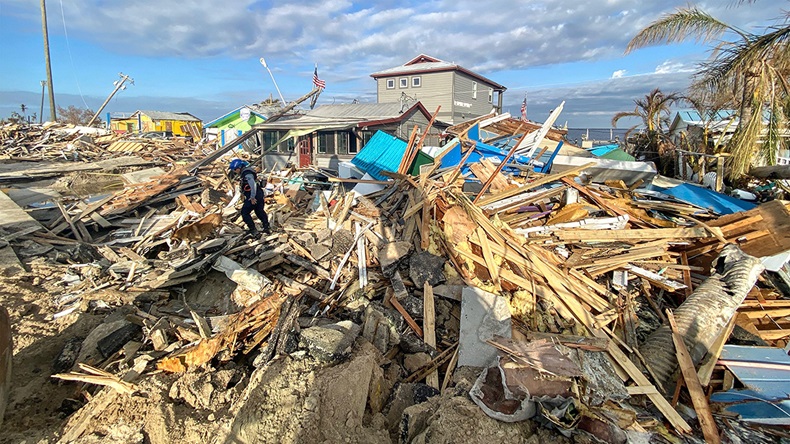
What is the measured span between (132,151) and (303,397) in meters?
25.3

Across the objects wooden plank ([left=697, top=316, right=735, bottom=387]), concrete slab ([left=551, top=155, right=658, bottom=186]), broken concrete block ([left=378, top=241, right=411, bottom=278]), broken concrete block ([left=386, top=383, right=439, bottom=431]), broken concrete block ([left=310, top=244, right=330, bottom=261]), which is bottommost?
broken concrete block ([left=386, top=383, right=439, bottom=431])

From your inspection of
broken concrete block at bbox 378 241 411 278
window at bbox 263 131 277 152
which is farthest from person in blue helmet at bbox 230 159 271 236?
window at bbox 263 131 277 152

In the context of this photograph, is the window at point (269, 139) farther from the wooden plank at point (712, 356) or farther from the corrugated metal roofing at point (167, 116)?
the corrugated metal roofing at point (167, 116)

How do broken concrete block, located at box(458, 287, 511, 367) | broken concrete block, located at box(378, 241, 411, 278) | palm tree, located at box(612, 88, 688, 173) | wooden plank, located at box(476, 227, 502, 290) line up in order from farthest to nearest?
1. palm tree, located at box(612, 88, 688, 173)
2. broken concrete block, located at box(378, 241, 411, 278)
3. wooden plank, located at box(476, 227, 502, 290)
4. broken concrete block, located at box(458, 287, 511, 367)

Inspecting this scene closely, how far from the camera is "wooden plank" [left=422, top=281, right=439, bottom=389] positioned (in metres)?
4.16


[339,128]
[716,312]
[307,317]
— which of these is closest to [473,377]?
[307,317]

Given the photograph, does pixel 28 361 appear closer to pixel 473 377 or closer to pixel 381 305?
pixel 381 305

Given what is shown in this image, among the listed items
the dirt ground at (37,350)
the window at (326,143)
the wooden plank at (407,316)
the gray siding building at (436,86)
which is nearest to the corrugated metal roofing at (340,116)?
the window at (326,143)

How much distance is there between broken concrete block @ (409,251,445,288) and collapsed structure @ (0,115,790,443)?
2cm

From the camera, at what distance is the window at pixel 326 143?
1764 centimetres

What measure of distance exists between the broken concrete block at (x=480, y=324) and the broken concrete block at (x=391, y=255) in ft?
4.23

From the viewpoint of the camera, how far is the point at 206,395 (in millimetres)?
3746

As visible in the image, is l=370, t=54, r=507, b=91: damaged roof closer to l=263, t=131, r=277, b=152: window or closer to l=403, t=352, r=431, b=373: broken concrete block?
l=263, t=131, r=277, b=152: window

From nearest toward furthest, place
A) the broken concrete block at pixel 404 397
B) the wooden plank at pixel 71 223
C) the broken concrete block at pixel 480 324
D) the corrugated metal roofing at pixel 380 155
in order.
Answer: the broken concrete block at pixel 404 397, the broken concrete block at pixel 480 324, the wooden plank at pixel 71 223, the corrugated metal roofing at pixel 380 155
